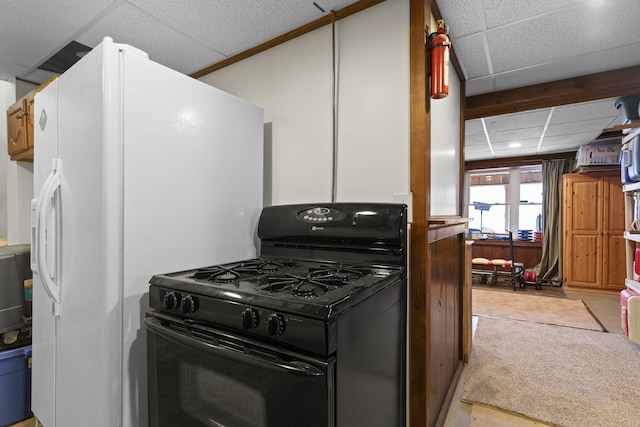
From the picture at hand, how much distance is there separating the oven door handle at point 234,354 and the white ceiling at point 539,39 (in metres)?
1.93

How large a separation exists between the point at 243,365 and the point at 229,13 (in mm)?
1784

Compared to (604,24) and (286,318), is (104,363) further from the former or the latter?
(604,24)

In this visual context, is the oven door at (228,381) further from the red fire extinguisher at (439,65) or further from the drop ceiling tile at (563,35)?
the drop ceiling tile at (563,35)

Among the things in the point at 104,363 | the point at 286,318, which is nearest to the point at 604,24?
the point at 286,318

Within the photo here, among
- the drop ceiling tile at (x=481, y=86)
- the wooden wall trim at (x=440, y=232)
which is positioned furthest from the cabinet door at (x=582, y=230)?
the wooden wall trim at (x=440, y=232)

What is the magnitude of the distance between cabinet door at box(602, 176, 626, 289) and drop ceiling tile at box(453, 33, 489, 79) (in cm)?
437

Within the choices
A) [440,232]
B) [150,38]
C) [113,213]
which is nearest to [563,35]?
[440,232]

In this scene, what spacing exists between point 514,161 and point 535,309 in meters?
3.24

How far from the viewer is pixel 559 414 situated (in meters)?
2.09

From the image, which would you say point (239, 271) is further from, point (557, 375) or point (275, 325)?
point (557, 375)

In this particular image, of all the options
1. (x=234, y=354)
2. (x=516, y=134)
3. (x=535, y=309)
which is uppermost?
(x=516, y=134)

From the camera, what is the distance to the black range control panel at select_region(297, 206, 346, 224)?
1.63 metres

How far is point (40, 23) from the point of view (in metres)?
1.87

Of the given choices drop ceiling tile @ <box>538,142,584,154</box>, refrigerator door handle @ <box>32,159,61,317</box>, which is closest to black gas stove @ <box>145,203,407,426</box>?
refrigerator door handle @ <box>32,159,61,317</box>
